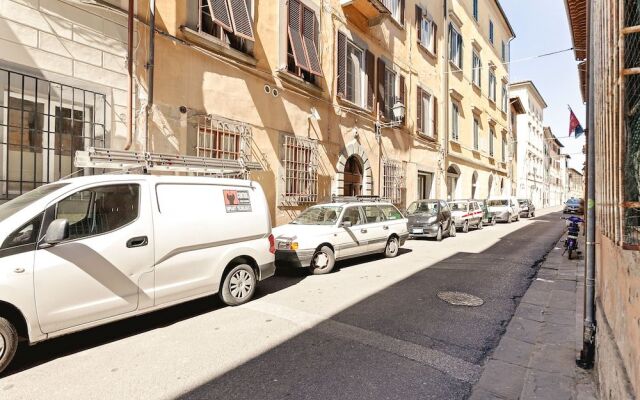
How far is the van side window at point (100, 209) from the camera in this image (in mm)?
4203

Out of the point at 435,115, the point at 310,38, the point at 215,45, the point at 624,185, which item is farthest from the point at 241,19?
the point at 435,115

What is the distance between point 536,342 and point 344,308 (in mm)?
2466

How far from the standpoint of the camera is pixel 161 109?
8344 mm

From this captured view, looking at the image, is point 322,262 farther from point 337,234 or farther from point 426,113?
point 426,113

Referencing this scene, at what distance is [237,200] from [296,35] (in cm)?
808

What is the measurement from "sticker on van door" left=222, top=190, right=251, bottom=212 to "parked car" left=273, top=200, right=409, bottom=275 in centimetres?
193

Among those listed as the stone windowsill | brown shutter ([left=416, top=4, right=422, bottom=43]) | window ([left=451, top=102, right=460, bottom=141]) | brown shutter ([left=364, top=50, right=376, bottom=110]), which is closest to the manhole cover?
the stone windowsill

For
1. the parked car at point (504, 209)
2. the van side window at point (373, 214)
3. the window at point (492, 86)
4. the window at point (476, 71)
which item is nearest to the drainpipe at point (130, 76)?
the van side window at point (373, 214)

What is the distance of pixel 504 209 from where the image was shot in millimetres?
22797

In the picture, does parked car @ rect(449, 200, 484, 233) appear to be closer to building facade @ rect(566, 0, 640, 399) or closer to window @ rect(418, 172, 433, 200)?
window @ rect(418, 172, 433, 200)

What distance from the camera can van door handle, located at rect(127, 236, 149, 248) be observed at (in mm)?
4410

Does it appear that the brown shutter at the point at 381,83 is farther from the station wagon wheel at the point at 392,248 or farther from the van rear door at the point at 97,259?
the van rear door at the point at 97,259

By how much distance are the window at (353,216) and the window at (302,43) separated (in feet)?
17.8

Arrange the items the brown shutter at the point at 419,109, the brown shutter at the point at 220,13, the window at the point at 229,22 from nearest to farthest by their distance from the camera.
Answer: the brown shutter at the point at 220,13, the window at the point at 229,22, the brown shutter at the point at 419,109
